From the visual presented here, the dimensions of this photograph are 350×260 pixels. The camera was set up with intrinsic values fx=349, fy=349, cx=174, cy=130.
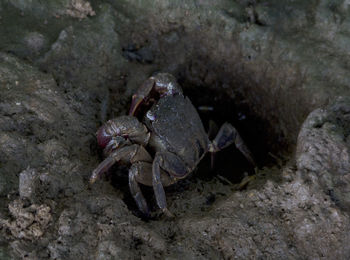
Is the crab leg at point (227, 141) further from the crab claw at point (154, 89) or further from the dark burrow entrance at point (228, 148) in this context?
the crab claw at point (154, 89)

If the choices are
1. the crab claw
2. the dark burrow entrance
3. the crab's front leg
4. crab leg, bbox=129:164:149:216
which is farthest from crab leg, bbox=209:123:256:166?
crab leg, bbox=129:164:149:216

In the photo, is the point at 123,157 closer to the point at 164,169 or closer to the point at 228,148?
the point at 164,169

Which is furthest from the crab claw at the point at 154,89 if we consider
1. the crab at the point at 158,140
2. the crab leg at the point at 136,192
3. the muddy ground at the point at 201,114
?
the crab leg at the point at 136,192

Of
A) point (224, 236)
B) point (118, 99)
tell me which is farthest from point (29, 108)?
point (224, 236)

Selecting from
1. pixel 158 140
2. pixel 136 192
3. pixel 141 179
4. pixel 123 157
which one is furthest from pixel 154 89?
pixel 136 192

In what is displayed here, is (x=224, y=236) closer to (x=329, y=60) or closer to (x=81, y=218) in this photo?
(x=81, y=218)

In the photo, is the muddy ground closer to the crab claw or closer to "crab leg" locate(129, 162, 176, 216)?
"crab leg" locate(129, 162, 176, 216)
